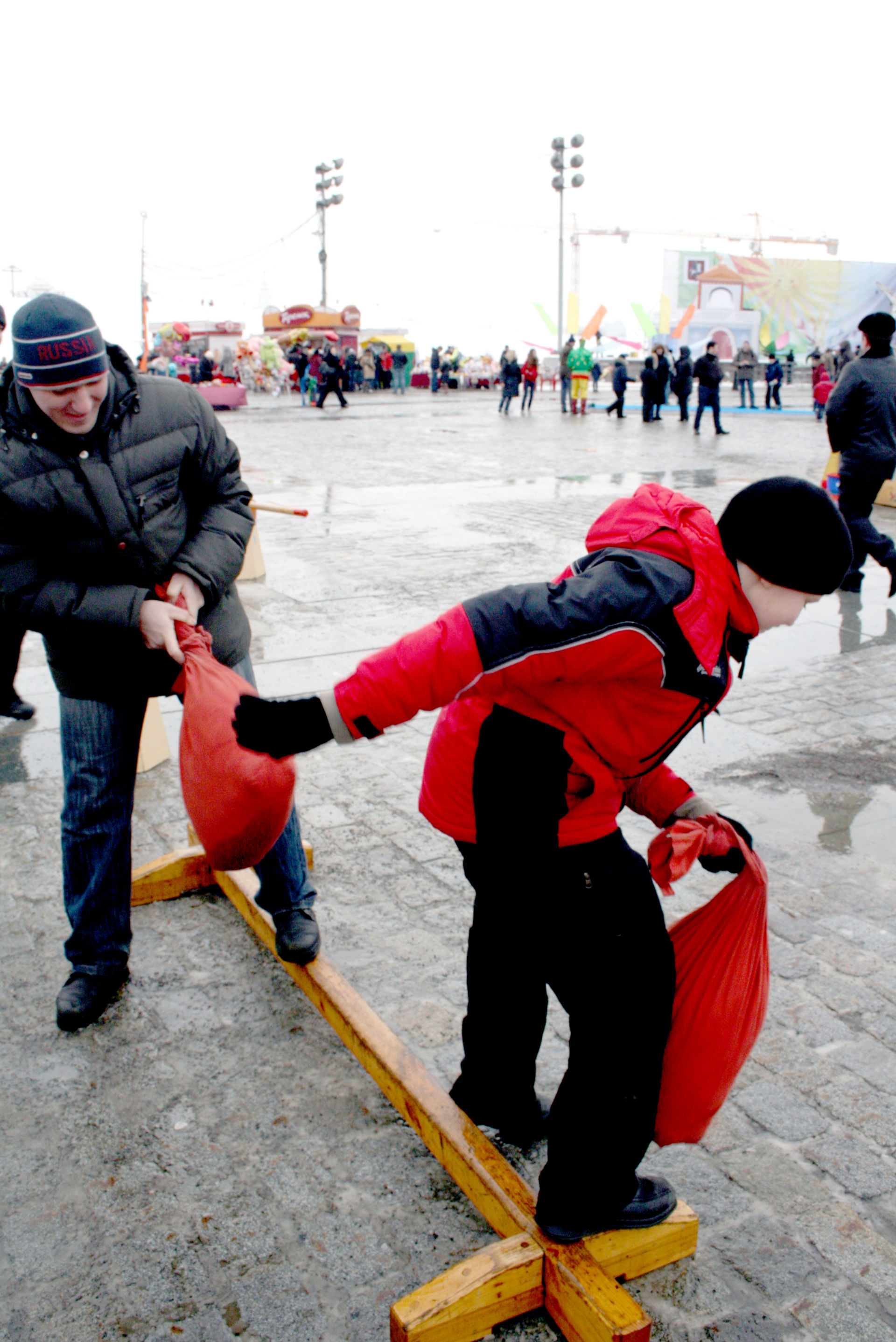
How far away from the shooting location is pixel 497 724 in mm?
1924

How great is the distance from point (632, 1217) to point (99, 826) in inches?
65.1

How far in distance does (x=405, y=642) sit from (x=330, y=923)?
1.99 metres

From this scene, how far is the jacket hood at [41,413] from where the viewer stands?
2516 mm

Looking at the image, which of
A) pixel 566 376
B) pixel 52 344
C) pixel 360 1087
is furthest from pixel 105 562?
pixel 566 376

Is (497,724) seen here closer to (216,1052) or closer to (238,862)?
(238,862)

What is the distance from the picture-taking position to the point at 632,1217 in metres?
2.09

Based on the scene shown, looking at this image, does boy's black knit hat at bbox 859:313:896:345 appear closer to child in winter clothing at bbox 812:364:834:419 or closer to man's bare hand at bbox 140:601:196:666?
man's bare hand at bbox 140:601:196:666

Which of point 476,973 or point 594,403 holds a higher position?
point 594,403

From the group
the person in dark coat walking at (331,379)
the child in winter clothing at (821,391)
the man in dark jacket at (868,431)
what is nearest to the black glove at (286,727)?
the man in dark jacket at (868,431)

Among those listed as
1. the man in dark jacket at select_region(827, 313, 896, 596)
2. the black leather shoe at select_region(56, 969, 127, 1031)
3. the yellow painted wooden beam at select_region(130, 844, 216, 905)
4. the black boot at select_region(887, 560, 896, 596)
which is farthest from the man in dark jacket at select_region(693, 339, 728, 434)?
the black leather shoe at select_region(56, 969, 127, 1031)

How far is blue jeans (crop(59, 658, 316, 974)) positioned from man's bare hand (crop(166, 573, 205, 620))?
0.86 feet

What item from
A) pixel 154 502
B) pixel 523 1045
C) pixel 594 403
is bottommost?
pixel 523 1045

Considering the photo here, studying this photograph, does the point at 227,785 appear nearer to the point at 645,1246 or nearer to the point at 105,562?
the point at 105,562

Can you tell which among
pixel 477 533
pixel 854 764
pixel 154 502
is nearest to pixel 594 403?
pixel 477 533
